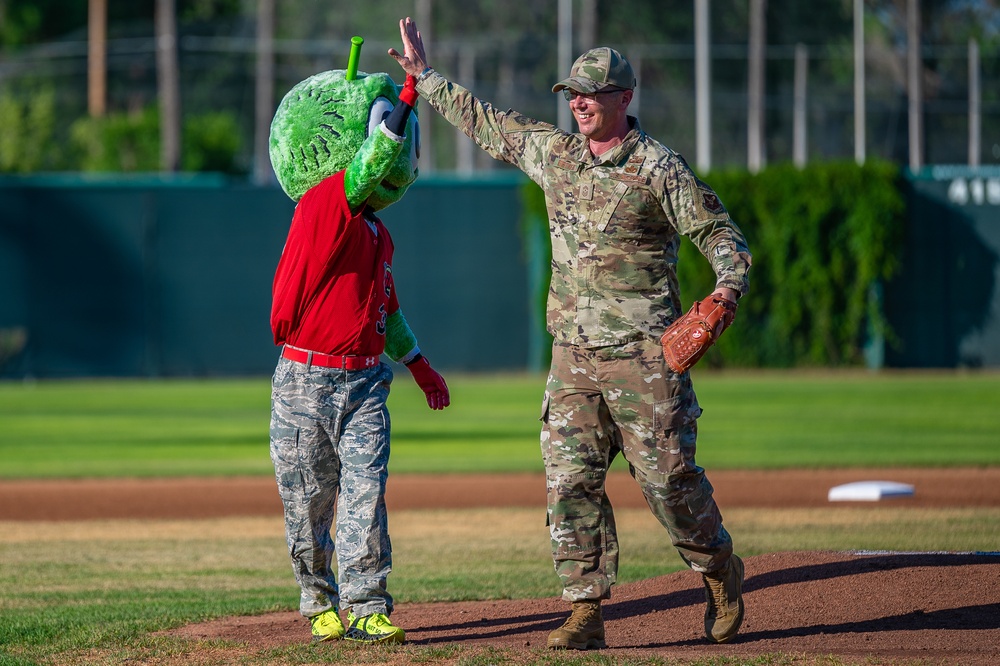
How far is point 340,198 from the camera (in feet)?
17.9

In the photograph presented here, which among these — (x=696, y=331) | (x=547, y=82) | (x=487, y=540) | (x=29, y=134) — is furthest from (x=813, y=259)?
(x=29, y=134)

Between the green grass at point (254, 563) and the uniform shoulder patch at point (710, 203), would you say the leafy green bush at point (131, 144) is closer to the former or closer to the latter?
the green grass at point (254, 563)

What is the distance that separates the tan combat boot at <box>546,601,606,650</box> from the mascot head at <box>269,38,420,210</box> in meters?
1.79

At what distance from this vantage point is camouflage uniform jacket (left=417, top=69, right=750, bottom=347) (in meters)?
5.12

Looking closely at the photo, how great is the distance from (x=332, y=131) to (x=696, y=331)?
1.76 metres

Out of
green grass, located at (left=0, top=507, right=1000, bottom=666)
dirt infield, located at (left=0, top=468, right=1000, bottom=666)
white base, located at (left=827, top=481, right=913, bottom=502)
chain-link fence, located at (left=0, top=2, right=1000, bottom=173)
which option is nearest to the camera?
dirt infield, located at (left=0, top=468, right=1000, bottom=666)

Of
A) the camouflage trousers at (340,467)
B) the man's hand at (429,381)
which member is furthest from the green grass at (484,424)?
the camouflage trousers at (340,467)

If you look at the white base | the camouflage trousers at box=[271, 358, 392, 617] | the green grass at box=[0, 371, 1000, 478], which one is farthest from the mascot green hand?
the green grass at box=[0, 371, 1000, 478]

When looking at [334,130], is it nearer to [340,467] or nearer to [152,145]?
[340,467]

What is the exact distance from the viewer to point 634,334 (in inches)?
205

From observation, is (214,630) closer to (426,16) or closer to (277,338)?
(277,338)

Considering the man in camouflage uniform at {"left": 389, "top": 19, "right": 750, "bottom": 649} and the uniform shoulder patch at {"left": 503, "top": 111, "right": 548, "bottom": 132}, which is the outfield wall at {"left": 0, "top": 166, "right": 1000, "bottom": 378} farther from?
the man in camouflage uniform at {"left": 389, "top": 19, "right": 750, "bottom": 649}

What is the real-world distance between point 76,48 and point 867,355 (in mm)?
36364

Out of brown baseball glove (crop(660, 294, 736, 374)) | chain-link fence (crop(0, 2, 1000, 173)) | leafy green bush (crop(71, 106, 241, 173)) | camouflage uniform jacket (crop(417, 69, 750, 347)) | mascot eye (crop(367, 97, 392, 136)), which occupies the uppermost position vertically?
chain-link fence (crop(0, 2, 1000, 173))
